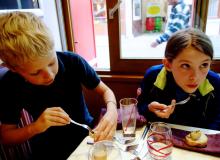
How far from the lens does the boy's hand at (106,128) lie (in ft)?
2.64

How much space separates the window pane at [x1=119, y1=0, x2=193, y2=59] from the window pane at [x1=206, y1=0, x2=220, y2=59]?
0.45 feet

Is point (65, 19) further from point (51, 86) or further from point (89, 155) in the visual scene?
point (89, 155)

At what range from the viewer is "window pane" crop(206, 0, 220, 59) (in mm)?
1401

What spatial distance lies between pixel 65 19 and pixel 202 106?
1226mm

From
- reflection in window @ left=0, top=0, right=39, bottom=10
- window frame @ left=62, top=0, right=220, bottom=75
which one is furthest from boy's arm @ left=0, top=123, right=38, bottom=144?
window frame @ left=62, top=0, right=220, bottom=75

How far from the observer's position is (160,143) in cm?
75

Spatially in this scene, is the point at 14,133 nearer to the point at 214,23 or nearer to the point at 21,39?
the point at 21,39

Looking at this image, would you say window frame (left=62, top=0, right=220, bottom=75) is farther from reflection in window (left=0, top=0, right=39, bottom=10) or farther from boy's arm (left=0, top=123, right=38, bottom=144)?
boy's arm (left=0, top=123, right=38, bottom=144)

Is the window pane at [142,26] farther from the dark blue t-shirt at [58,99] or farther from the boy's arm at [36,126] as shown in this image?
the boy's arm at [36,126]

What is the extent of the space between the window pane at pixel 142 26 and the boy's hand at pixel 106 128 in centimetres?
85

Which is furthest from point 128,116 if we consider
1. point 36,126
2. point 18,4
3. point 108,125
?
point 18,4

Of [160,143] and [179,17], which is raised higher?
[179,17]

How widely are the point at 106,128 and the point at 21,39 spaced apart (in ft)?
1.51

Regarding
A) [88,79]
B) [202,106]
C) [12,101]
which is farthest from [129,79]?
[12,101]
